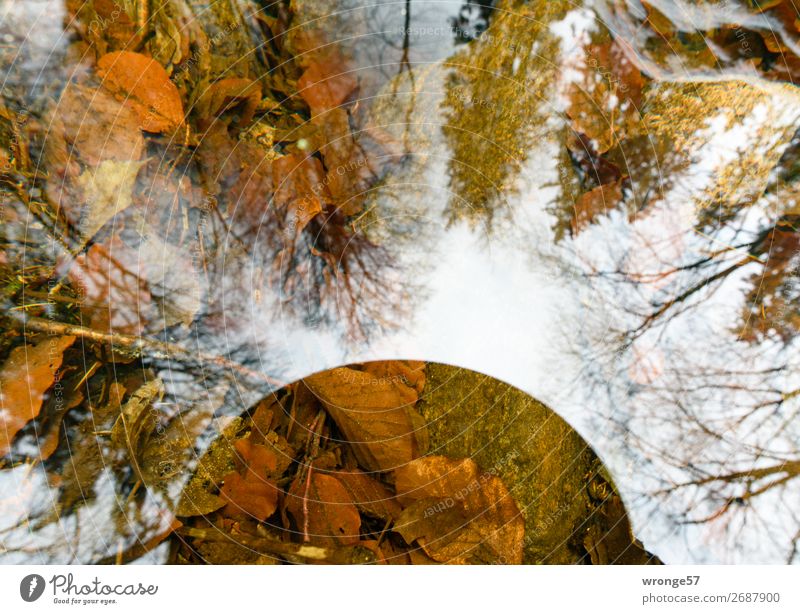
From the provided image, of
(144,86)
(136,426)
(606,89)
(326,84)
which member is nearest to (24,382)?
(136,426)

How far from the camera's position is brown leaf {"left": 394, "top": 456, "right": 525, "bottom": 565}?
672 mm

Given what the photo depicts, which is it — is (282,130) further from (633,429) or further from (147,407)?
(633,429)

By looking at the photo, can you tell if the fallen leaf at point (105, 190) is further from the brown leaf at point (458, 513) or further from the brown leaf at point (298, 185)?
the brown leaf at point (458, 513)

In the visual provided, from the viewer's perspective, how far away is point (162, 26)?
664 millimetres

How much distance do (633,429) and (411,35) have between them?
0.70m

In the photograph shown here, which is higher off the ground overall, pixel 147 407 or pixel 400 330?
pixel 400 330

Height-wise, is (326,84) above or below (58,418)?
above

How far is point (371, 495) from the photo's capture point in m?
0.67

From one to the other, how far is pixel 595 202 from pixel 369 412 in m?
0.48

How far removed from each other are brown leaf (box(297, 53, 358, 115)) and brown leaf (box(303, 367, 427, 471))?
0.40 m
